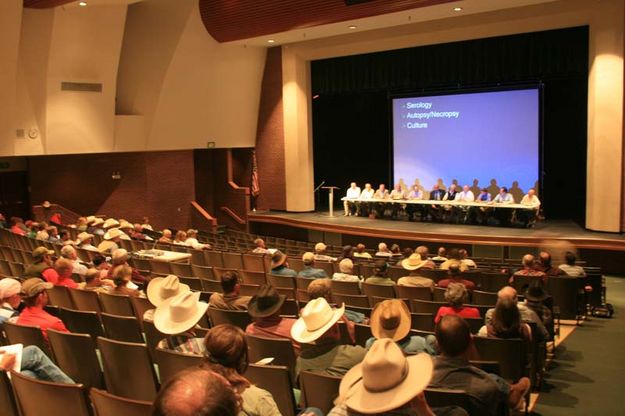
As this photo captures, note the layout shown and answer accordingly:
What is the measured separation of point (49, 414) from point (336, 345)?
5.61ft

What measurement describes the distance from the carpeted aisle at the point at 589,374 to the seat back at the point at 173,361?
3143mm

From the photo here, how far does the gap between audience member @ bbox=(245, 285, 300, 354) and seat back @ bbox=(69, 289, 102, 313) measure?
6.97 feet

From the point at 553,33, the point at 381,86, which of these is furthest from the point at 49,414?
the point at 381,86

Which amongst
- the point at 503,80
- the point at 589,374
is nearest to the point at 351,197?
the point at 503,80

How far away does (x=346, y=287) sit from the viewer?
759 centimetres

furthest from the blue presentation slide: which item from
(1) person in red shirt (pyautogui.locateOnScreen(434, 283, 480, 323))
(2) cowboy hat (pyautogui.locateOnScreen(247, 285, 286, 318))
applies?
(2) cowboy hat (pyautogui.locateOnScreen(247, 285, 286, 318))

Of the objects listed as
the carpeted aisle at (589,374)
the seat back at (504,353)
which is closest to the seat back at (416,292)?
the carpeted aisle at (589,374)

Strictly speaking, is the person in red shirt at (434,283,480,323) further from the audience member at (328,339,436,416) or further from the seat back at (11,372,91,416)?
the seat back at (11,372,91,416)

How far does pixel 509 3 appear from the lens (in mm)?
13820

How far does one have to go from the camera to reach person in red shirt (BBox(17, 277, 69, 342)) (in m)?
4.78

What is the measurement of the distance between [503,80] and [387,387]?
48.5ft

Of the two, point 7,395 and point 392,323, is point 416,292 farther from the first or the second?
point 7,395

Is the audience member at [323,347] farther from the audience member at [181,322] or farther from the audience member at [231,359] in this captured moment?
the audience member at [231,359]

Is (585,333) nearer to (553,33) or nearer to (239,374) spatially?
(239,374)
